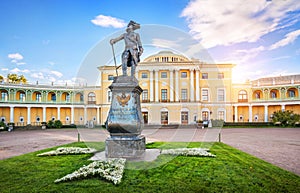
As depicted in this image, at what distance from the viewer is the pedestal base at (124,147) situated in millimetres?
8086

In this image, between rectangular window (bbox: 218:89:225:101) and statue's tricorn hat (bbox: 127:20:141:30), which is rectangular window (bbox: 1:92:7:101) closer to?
rectangular window (bbox: 218:89:225:101)

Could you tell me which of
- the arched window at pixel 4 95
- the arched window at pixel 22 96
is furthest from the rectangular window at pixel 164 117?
the arched window at pixel 4 95

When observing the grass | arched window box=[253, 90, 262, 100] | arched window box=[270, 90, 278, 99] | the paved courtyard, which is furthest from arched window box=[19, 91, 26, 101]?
arched window box=[270, 90, 278, 99]

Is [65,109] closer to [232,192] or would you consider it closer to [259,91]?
[259,91]

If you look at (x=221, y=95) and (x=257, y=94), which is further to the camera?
(x=257, y=94)

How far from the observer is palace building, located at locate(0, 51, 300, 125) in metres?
42.8

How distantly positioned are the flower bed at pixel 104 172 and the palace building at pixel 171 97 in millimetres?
35852

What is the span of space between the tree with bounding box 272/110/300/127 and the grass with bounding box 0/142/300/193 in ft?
117

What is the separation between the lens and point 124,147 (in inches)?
319

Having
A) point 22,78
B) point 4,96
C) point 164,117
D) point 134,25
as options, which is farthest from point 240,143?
point 22,78

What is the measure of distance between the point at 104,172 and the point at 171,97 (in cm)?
3843

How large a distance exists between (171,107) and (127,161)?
3557 cm

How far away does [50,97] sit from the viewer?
50.3 m

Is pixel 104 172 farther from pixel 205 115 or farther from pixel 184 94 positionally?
pixel 205 115
